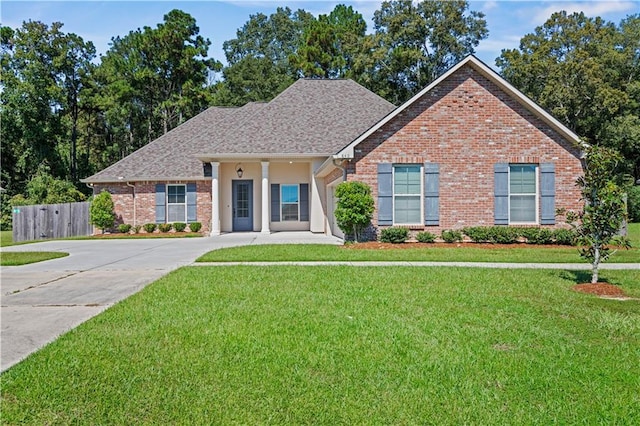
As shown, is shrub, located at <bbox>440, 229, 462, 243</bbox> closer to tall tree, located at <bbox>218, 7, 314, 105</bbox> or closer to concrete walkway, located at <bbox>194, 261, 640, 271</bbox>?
concrete walkway, located at <bbox>194, 261, 640, 271</bbox>

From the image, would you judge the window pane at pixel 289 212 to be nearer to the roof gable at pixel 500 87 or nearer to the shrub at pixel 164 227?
the shrub at pixel 164 227

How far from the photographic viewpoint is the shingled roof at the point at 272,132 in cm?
2027

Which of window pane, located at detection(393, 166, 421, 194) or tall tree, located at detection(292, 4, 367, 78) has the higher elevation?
tall tree, located at detection(292, 4, 367, 78)

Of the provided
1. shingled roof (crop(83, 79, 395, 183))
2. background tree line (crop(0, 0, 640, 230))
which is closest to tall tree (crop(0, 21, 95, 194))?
background tree line (crop(0, 0, 640, 230))

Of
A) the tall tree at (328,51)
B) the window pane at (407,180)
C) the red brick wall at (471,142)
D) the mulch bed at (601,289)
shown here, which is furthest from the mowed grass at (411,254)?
the tall tree at (328,51)

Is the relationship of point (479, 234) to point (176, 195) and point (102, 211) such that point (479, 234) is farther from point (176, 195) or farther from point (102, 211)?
point (102, 211)

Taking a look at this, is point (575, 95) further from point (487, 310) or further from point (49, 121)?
point (49, 121)

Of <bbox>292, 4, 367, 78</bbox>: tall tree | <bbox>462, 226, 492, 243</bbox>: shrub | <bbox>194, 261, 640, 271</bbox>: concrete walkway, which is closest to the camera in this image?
<bbox>194, 261, 640, 271</bbox>: concrete walkway

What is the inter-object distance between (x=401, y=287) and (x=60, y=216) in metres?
21.6

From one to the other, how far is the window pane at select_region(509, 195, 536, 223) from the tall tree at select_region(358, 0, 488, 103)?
23.9 metres

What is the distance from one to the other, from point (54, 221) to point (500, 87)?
70.0 feet

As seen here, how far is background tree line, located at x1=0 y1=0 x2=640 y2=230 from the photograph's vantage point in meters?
34.2

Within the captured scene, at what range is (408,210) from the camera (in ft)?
52.4

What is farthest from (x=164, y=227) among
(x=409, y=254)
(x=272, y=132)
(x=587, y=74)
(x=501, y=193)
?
(x=587, y=74)
